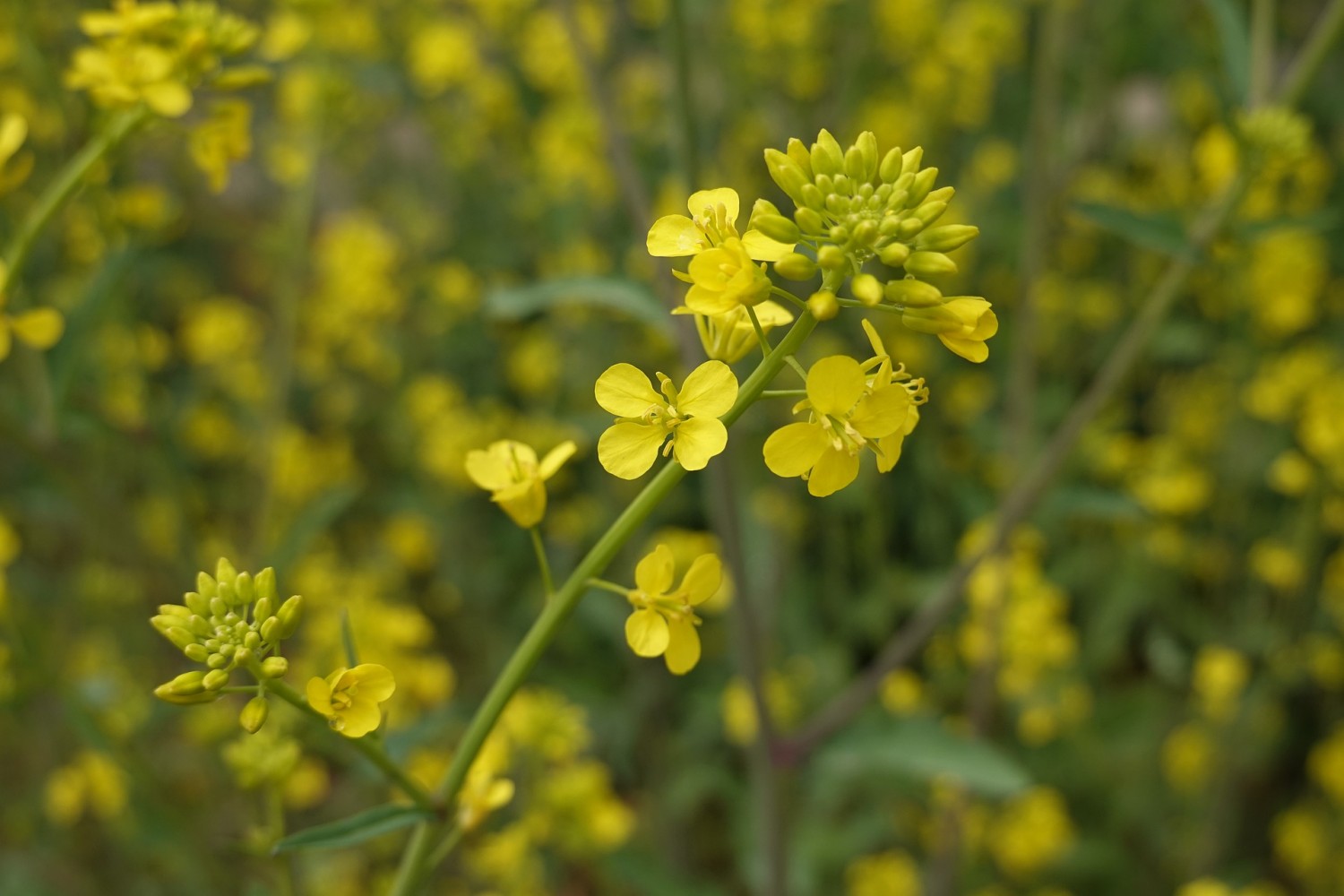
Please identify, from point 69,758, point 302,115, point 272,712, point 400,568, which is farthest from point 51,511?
point 272,712

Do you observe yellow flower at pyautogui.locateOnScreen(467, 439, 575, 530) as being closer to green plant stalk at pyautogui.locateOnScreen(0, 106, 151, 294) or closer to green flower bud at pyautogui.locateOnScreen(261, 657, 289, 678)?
green flower bud at pyautogui.locateOnScreen(261, 657, 289, 678)

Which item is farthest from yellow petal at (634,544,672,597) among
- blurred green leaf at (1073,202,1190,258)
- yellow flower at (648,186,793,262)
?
blurred green leaf at (1073,202,1190,258)

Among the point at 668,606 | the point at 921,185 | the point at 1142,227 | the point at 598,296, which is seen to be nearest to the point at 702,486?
the point at 598,296

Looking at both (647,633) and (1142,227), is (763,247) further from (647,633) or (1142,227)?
(1142,227)

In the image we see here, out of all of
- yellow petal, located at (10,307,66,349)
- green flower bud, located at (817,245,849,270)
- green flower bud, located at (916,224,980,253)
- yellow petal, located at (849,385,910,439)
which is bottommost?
yellow petal, located at (10,307,66,349)

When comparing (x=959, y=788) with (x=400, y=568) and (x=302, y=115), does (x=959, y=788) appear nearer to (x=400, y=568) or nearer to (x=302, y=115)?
(x=400, y=568)
